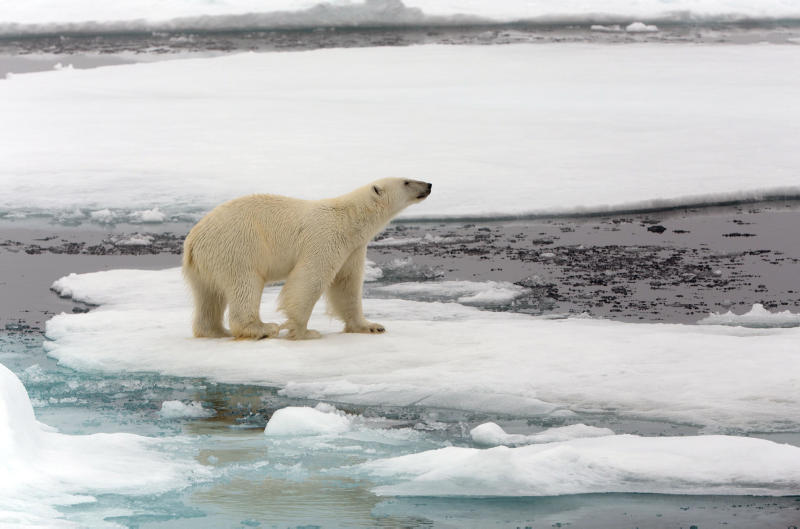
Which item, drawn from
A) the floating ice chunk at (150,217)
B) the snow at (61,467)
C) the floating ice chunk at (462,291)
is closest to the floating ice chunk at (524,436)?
the snow at (61,467)

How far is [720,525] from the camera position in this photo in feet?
10.1

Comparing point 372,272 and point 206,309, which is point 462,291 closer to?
point 372,272

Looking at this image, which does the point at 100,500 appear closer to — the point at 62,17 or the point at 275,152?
the point at 275,152

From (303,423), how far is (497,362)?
110cm

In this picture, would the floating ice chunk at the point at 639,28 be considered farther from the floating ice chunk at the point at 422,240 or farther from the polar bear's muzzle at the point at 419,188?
the polar bear's muzzle at the point at 419,188

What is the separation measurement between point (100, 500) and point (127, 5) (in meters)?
17.6

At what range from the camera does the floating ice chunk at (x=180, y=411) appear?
4121 mm

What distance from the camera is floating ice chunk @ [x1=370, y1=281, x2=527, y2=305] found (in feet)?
20.1

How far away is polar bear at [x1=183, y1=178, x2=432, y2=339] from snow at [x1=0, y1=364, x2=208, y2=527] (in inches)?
54.0

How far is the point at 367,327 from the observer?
5.26 m

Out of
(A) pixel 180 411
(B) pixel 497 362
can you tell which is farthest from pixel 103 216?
(B) pixel 497 362

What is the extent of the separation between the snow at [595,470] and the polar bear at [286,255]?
1666 mm

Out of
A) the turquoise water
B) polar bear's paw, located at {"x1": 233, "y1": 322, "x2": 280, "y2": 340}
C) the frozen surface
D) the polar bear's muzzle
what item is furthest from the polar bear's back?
the frozen surface

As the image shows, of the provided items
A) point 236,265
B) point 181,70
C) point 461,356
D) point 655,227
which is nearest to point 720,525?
point 461,356
